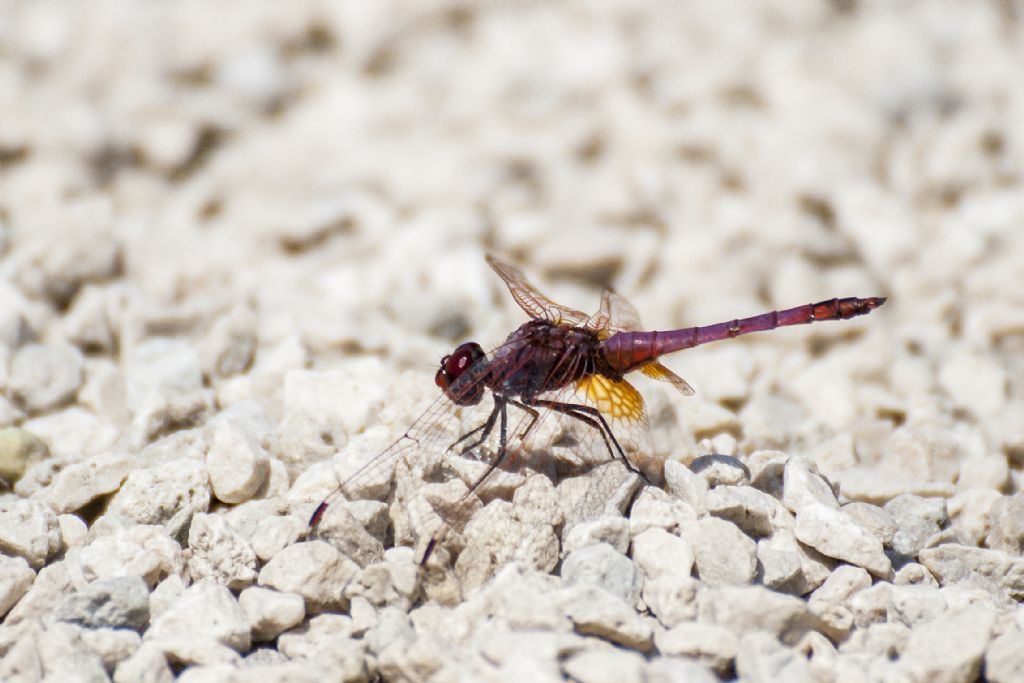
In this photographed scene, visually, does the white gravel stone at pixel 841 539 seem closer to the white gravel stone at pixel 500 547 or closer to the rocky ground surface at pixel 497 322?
the rocky ground surface at pixel 497 322

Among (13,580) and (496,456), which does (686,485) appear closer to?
(496,456)

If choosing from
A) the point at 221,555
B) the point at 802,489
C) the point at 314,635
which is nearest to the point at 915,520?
the point at 802,489

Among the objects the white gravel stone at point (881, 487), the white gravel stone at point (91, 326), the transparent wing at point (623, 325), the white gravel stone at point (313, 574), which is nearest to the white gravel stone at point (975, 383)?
the white gravel stone at point (881, 487)

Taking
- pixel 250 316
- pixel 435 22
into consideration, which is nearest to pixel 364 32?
pixel 435 22

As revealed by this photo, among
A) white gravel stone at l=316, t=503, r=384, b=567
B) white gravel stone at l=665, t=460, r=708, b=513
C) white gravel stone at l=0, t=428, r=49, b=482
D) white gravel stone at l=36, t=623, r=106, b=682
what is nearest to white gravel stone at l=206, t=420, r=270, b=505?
white gravel stone at l=316, t=503, r=384, b=567

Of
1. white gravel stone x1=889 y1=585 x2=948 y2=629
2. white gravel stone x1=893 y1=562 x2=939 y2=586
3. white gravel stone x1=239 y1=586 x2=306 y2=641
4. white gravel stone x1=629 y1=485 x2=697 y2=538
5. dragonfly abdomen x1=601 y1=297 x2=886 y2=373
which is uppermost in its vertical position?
dragonfly abdomen x1=601 y1=297 x2=886 y2=373

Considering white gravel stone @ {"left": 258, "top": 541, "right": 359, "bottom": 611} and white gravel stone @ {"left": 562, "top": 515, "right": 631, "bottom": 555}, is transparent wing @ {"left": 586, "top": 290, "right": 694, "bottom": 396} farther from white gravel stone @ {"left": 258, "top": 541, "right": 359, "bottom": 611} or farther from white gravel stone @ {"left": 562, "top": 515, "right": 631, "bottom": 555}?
white gravel stone @ {"left": 258, "top": 541, "right": 359, "bottom": 611}
